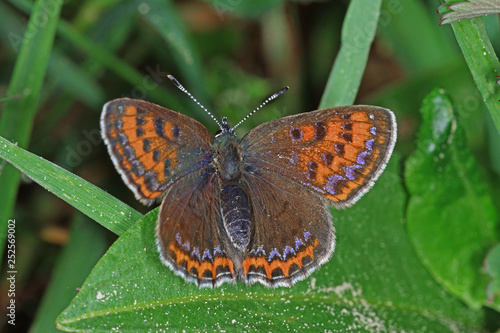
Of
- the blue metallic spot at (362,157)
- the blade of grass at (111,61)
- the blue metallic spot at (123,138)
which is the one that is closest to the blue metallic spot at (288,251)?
the blue metallic spot at (362,157)

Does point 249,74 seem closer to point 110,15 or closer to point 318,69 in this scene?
point 318,69

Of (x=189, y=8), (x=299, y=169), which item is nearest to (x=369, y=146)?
(x=299, y=169)

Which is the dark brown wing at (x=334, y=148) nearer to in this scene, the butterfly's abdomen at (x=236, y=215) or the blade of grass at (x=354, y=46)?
the butterfly's abdomen at (x=236, y=215)

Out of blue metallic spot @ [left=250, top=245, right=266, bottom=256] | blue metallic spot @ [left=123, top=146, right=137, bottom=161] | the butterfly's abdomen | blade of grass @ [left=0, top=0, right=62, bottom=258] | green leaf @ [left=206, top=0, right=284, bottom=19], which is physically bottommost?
blue metallic spot @ [left=250, top=245, right=266, bottom=256]

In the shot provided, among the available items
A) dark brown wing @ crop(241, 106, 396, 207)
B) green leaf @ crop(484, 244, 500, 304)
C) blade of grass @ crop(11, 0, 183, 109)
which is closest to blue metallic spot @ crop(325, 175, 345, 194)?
dark brown wing @ crop(241, 106, 396, 207)

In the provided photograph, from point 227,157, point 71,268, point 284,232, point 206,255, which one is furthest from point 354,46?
point 71,268

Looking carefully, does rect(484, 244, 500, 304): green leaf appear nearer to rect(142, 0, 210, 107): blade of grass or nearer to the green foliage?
the green foliage

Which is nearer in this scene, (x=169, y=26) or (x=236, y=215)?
(x=236, y=215)

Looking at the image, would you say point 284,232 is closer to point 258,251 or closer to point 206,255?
point 258,251

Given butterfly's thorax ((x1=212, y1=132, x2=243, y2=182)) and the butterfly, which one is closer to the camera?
the butterfly
